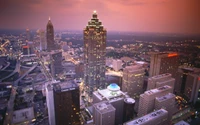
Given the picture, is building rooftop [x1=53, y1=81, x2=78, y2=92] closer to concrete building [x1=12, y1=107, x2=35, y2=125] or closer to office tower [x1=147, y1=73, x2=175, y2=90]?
concrete building [x1=12, y1=107, x2=35, y2=125]

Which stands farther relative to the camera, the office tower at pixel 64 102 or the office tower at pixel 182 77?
the office tower at pixel 182 77

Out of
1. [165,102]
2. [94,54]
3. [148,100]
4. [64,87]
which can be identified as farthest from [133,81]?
[64,87]

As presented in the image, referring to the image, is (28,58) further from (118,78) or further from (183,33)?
(183,33)

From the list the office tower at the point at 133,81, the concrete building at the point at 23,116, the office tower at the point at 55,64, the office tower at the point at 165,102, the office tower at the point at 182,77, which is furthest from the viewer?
the office tower at the point at 55,64

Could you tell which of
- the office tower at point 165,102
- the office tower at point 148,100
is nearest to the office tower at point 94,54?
the office tower at point 148,100

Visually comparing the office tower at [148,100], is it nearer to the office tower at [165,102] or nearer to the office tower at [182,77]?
the office tower at [165,102]

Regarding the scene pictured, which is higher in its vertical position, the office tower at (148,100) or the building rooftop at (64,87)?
the building rooftop at (64,87)

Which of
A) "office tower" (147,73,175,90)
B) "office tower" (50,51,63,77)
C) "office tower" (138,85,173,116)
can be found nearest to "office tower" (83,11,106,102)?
"office tower" (50,51,63,77)
